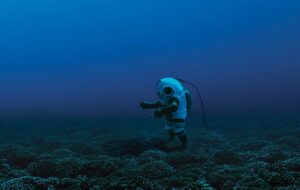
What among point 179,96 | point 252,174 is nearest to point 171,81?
point 179,96

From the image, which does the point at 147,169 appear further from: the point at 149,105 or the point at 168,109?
the point at 149,105

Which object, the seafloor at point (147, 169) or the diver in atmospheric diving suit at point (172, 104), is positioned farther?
the diver in atmospheric diving suit at point (172, 104)

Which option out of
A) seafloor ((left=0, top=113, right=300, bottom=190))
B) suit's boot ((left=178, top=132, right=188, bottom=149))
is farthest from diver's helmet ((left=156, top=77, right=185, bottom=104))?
seafloor ((left=0, top=113, right=300, bottom=190))

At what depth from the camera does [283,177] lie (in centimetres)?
763

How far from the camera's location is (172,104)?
38.3 feet

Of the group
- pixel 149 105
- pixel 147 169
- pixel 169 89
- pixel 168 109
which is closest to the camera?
pixel 147 169

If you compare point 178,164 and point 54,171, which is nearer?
point 54,171

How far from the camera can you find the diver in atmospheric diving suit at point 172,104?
11713 millimetres

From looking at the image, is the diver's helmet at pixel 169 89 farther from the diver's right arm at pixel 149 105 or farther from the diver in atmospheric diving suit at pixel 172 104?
the diver's right arm at pixel 149 105

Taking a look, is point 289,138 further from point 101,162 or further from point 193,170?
point 101,162

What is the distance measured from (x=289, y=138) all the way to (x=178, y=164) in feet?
24.2

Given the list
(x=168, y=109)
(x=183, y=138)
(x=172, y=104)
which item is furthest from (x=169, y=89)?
(x=183, y=138)

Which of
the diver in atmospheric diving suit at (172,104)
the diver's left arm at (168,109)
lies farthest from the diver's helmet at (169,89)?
the diver's left arm at (168,109)

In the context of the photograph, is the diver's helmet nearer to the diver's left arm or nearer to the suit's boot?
the diver's left arm
